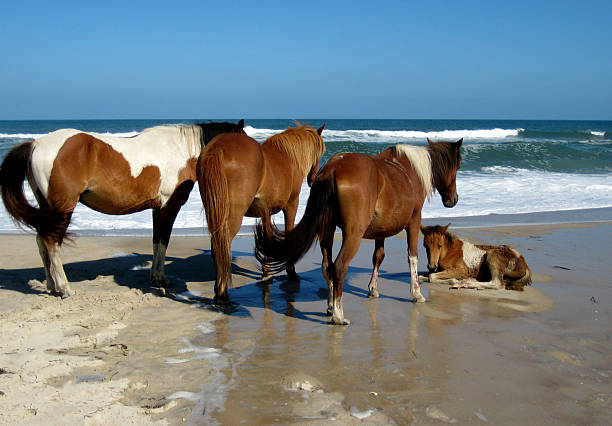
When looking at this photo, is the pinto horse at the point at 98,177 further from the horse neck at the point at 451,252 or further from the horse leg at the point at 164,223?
the horse neck at the point at 451,252

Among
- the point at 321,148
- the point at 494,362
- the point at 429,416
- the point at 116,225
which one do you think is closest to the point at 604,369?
the point at 494,362

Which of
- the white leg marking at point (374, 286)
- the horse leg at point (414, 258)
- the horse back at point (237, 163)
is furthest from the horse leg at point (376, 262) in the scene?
the horse back at point (237, 163)

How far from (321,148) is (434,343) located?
8.70 ft

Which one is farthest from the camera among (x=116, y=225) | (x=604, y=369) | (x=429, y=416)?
(x=116, y=225)

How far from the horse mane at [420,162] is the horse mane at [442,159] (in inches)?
6.8

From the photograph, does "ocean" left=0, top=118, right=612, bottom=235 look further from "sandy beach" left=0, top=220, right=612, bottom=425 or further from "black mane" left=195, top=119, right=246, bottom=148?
"sandy beach" left=0, top=220, right=612, bottom=425

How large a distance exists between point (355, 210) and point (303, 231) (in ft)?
1.64

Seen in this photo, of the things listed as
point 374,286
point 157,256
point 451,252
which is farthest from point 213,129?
point 451,252

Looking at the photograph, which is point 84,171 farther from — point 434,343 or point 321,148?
point 434,343

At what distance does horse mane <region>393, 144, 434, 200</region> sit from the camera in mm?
5371

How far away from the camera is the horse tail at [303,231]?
4438 millimetres

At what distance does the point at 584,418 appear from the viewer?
2.99m

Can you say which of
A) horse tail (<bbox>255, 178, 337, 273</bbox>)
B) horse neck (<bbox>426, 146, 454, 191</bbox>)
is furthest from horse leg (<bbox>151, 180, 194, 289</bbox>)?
horse neck (<bbox>426, 146, 454, 191</bbox>)

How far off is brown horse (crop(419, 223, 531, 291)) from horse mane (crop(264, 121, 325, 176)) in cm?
146
